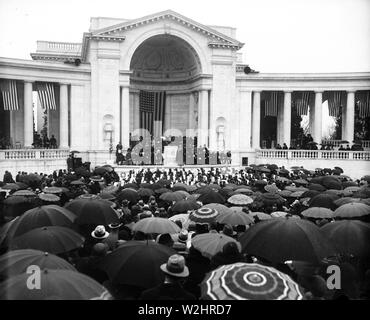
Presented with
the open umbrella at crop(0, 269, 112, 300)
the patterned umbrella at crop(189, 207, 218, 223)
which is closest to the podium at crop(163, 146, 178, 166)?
the patterned umbrella at crop(189, 207, 218, 223)

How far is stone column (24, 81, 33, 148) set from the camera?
1706 inches

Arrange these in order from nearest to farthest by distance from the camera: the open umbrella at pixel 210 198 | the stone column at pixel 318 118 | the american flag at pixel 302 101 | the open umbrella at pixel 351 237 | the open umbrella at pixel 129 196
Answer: the open umbrella at pixel 351 237 < the open umbrella at pixel 210 198 < the open umbrella at pixel 129 196 < the stone column at pixel 318 118 < the american flag at pixel 302 101

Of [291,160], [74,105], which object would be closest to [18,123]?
[74,105]

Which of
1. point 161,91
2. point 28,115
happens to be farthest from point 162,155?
point 28,115

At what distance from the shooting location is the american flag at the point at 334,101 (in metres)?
52.5

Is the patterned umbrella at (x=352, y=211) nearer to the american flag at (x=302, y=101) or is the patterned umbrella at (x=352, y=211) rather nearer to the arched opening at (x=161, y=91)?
the arched opening at (x=161, y=91)

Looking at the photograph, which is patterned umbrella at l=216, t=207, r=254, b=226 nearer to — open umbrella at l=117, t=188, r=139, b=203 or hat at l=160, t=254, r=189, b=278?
hat at l=160, t=254, r=189, b=278

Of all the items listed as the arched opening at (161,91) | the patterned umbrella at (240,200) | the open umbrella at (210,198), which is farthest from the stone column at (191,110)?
the patterned umbrella at (240,200)

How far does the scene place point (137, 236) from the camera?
970cm

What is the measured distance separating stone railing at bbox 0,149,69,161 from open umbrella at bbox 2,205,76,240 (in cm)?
2672

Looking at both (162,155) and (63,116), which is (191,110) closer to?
(162,155)

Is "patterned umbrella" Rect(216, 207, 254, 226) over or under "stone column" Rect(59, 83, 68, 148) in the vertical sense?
under

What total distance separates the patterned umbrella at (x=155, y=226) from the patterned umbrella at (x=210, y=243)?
130 centimetres
